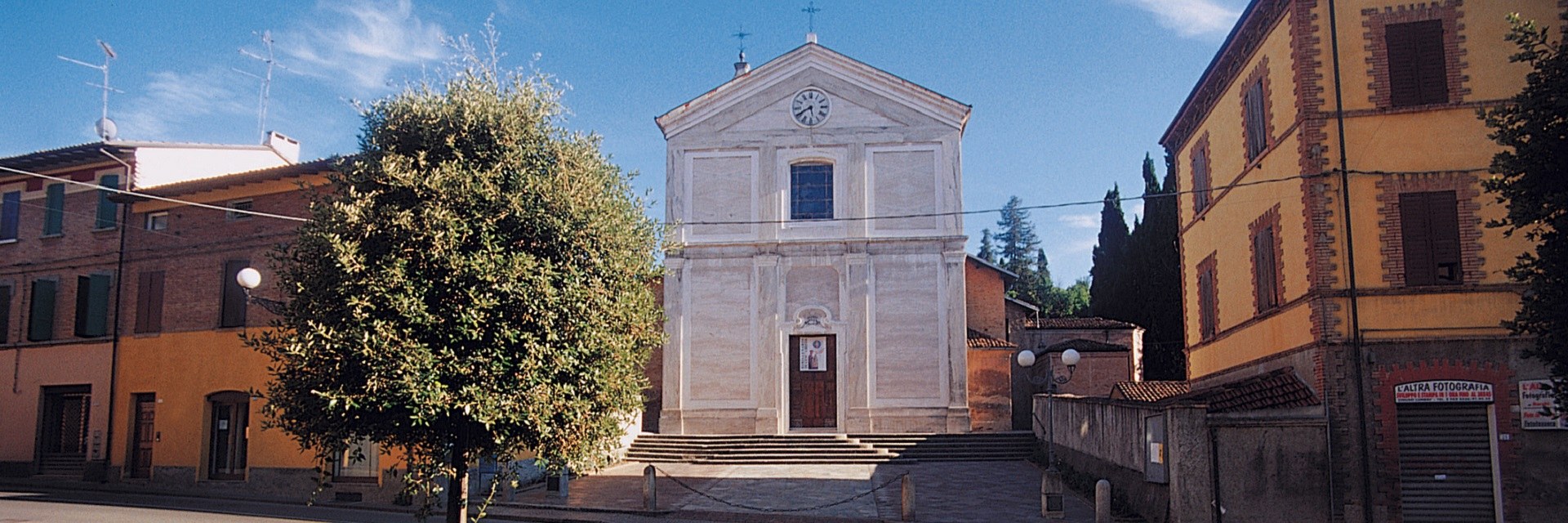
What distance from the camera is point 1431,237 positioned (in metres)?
16.2

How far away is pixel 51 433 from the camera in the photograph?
28641mm

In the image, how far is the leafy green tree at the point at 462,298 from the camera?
9648 mm

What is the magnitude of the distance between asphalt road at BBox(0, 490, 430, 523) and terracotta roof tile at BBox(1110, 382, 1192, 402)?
15.7 metres

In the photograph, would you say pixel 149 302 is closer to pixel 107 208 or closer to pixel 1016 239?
pixel 107 208

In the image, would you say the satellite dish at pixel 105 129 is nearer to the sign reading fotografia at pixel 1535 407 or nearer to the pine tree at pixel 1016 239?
the sign reading fotografia at pixel 1535 407

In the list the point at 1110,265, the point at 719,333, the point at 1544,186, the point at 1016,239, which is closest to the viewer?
the point at 1544,186

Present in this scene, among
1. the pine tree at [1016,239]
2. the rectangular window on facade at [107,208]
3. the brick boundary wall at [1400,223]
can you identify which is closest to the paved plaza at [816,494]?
the brick boundary wall at [1400,223]

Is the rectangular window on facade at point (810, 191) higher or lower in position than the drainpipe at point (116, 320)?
higher

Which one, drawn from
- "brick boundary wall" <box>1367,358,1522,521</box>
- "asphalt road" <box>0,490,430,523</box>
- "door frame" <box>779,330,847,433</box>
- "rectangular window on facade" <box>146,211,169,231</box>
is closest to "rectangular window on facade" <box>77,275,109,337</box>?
"rectangular window on facade" <box>146,211,169,231</box>

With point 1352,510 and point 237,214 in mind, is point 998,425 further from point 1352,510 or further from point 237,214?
point 237,214

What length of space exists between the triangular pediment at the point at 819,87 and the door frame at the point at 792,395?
20.3ft

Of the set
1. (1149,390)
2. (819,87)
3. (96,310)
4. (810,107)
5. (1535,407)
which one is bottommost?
(1535,407)

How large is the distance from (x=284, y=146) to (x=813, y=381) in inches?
697

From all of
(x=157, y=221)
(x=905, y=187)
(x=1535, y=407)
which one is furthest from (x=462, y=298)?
(x=905, y=187)
